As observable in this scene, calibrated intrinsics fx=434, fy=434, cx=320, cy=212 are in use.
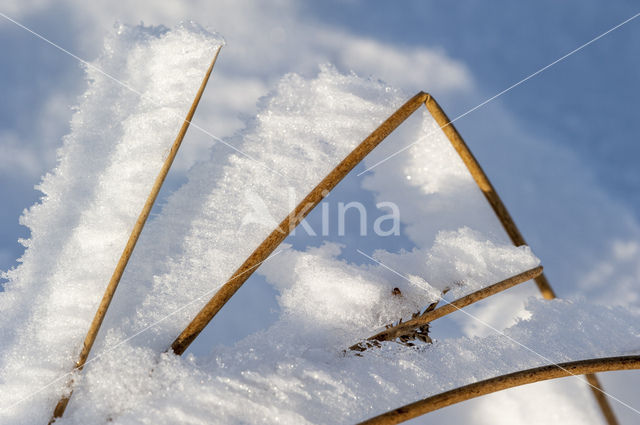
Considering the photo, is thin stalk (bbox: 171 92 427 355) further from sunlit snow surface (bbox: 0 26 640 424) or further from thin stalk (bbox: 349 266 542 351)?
thin stalk (bbox: 349 266 542 351)

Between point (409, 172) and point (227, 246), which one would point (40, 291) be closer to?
point (227, 246)

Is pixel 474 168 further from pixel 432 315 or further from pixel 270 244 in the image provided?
pixel 270 244

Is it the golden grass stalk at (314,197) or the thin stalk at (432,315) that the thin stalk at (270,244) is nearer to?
the golden grass stalk at (314,197)

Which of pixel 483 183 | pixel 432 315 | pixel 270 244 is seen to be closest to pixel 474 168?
pixel 483 183

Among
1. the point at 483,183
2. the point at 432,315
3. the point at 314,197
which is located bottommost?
the point at 432,315

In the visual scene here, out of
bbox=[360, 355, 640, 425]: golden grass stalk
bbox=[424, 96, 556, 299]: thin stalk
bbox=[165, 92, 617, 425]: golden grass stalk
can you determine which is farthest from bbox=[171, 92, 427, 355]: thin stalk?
bbox=[360, 355, 640, 425]: golden grass stalk

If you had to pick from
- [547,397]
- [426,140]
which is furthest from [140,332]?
[547,397]
